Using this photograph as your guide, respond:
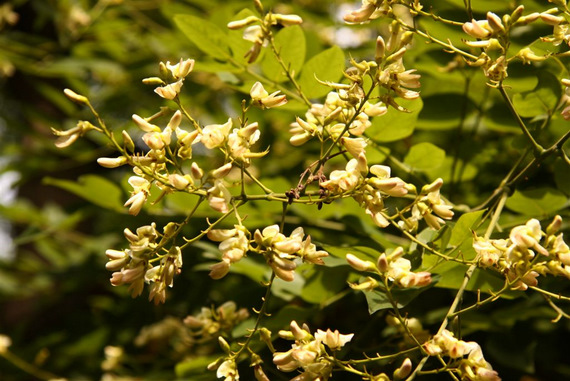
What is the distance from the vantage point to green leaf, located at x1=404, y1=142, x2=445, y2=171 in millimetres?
1056

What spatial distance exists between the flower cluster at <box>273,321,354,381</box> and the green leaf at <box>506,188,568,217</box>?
0.45m

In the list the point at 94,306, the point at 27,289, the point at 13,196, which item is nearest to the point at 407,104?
the point at 94,306

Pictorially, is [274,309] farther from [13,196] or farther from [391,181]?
[13,196]

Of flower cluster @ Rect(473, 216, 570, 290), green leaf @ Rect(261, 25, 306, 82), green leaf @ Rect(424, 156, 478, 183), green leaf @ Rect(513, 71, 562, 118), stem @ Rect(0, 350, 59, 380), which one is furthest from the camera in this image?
stem @ Rect(0, 350, 59, 380)

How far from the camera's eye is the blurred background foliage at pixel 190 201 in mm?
1054

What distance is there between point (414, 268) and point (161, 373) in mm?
799

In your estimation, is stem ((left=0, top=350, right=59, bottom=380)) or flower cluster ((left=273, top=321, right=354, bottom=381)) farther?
stem ((left=0, top=350, right=59, bottom=380))

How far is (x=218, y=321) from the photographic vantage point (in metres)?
0.99

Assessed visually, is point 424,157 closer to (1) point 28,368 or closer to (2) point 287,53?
(2) point 287,53

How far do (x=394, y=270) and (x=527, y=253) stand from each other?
15 cm

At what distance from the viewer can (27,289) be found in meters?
2.14

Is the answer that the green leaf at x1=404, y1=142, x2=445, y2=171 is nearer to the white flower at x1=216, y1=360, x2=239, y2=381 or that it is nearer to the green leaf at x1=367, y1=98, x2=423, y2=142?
the green leaf at x1=367, y1=98, x2=423, y2=142

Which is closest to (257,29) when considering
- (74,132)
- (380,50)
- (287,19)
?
(287,19)

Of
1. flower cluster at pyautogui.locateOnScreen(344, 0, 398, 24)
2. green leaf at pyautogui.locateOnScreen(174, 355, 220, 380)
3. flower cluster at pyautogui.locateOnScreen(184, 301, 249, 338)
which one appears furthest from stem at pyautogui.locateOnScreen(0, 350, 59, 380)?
flower cluster at pyautogui.locateOnScreen(344, 0, 398, 24)
